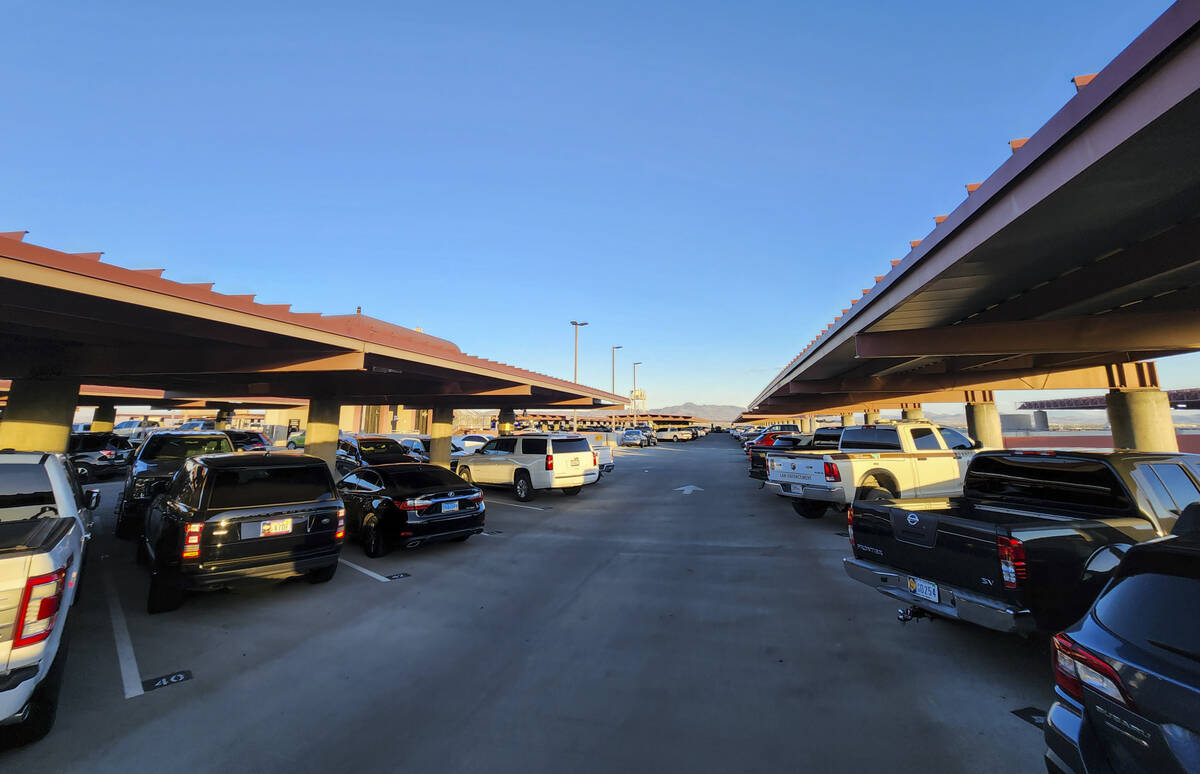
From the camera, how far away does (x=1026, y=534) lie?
3.92m

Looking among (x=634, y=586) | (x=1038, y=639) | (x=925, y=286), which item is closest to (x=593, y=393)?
(x=925, y=286)

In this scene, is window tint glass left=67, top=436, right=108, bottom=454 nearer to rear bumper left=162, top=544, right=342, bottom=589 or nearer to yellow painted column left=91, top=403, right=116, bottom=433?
yellow painted column left=91, top=403, right=116, bottom=433

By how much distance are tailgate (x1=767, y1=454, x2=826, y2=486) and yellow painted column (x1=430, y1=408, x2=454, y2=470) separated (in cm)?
1269

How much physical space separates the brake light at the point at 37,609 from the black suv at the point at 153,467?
21.3ft

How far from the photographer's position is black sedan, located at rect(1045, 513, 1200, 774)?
178cm

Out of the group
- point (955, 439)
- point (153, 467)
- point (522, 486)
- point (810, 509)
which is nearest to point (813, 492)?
point (810, 509)

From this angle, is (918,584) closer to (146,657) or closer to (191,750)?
(191,750)

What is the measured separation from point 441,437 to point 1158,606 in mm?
23837

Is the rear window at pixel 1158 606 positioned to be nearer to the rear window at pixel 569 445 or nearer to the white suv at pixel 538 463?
the white suv at pixel 538 463

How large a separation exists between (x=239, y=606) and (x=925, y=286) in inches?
489

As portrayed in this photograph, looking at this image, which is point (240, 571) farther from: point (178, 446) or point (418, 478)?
point (178, 446)

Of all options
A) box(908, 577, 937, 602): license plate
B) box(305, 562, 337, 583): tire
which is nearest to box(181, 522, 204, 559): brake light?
box(305, 562, 337, 583): tire

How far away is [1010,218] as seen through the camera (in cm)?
666

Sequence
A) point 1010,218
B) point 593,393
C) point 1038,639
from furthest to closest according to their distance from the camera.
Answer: point 593,393, point 1010,218, point 1038,639
